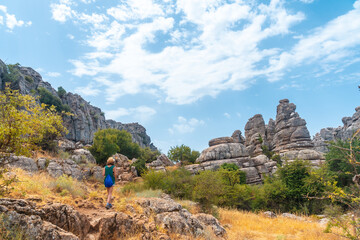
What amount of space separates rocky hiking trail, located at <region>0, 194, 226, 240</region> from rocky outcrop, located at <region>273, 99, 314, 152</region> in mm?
56447

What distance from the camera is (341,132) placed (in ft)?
251

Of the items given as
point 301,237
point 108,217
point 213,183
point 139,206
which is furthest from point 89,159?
point 301,237

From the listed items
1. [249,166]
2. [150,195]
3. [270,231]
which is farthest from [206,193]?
[249,166]

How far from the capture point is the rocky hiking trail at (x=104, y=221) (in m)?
5.37

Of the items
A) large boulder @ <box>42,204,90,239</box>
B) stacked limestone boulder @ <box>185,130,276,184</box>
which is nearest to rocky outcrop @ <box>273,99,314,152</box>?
stacked limestone boulder @ <box>185,130,276,184</box>

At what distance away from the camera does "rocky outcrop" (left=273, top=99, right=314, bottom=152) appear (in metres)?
59.3

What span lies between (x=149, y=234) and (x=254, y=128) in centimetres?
7154

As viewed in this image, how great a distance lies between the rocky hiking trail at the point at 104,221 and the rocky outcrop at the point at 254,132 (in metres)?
58.8

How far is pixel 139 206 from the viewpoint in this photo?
9938 millimetres

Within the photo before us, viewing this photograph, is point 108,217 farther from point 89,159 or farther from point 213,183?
point 89,159

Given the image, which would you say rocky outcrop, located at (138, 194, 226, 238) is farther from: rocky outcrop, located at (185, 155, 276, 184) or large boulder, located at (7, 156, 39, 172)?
rocky outcrop, located at (185, 155, 276, 184)

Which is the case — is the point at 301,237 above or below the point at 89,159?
below

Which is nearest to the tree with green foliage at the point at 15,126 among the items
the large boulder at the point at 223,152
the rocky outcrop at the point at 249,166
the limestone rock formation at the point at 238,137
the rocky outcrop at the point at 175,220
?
the rocky outcrop at the point at 175,220

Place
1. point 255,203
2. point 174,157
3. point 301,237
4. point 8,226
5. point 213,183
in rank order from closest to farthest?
point 8,226 < point 301,237 < point 213,183 < point 255,203 < point 174,157
